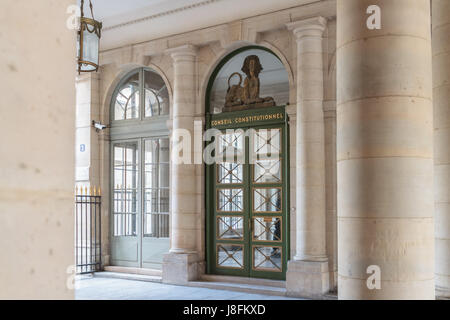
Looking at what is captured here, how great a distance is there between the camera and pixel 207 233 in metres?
10.8

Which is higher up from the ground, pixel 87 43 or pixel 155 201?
pixel 87 43

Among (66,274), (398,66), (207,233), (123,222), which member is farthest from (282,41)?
(66,274)

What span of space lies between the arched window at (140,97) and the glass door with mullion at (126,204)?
2.33 ft

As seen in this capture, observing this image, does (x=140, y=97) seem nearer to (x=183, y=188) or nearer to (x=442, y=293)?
(x=183, y=188)

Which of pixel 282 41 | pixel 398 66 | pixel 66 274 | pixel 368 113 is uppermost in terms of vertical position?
pixel 282 41

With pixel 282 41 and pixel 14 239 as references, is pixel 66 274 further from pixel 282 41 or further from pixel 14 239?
pixel 282 41

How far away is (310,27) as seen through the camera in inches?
363

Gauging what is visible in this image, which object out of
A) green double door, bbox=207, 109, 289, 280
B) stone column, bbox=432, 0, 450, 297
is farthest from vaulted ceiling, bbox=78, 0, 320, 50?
stone column, bbox=432, 0, 450, 297

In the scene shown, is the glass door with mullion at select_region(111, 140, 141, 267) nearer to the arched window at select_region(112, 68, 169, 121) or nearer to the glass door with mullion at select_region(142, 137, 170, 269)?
the glass door with mullion at select_region(142, 137, 170, 269)

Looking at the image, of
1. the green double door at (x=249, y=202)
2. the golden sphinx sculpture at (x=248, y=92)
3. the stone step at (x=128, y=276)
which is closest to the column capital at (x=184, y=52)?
the golden sphinx sculpture at (x=248, y=92)

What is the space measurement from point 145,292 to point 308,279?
3097 millimetres

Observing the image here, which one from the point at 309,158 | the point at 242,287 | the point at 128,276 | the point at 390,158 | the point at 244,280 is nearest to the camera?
the point at 390,158

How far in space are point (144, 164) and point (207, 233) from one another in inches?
94.0

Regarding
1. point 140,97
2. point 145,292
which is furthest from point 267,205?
point 140,97
